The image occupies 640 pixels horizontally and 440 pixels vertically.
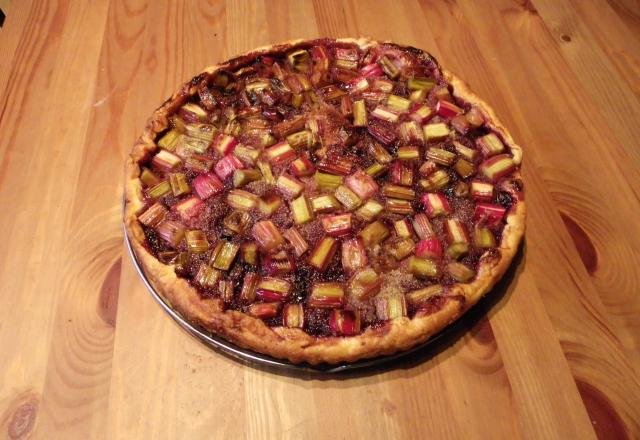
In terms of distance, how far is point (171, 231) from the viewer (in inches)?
76.5

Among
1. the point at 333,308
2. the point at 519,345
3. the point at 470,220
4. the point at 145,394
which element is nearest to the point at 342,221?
the point at 333,308

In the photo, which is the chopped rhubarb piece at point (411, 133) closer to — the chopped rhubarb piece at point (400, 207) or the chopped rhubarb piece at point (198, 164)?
the chopped rhubarb piece at point (400, 207)

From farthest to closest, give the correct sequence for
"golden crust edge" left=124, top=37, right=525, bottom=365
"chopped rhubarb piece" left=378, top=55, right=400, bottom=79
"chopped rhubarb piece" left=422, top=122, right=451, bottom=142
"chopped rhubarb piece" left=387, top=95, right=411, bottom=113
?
"chopped rhubarb piece" left=378, top=55, right=400, bottom=79 → "chopped rhubarb piece" left=387, top=95, right=411, bottom=113 → "chopped rhubarb piece" left=422, top=122, right=451, bottom=142 → "golden crust edge" left=124, top=37, right=525, bottom=365

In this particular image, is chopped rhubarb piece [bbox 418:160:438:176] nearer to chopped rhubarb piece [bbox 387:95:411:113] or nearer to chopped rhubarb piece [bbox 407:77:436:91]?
chopped rhubarb piece [bbox 387:95:411:113]

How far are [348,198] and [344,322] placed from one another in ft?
1.79

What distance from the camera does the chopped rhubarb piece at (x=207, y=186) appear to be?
2.05 metres

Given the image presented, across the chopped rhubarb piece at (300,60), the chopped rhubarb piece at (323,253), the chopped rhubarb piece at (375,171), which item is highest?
the chopped rhubarb piece at (300,60)

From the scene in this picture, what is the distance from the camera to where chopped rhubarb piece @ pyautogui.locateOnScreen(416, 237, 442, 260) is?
6.25ft

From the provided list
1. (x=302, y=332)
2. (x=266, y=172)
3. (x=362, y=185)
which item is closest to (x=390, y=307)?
(x=302, y=332)

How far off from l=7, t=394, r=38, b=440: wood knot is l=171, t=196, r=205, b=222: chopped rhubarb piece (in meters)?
0.88

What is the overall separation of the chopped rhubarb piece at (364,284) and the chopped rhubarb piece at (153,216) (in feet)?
2.64

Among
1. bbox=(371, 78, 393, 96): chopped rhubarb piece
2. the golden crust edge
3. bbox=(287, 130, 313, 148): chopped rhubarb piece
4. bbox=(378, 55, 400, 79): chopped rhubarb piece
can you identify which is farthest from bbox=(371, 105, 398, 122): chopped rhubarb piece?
the golden crust edge

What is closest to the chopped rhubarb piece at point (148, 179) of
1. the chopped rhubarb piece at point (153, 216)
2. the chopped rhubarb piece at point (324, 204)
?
the chopped rhubarb piece at point (153, 216)

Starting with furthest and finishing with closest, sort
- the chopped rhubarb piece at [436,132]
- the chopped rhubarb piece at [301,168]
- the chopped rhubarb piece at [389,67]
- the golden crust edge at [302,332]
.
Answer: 1. the chopped rhubarb piece at [389,67]
2. the chopped rhubarb piece at [436,132]
3. the chopped rhubarb piece at [301,168]
4. the golden crust edge at [302,332]
